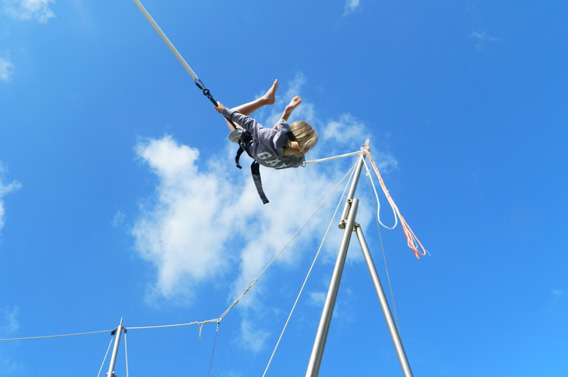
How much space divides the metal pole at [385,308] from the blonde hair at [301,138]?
1.22m

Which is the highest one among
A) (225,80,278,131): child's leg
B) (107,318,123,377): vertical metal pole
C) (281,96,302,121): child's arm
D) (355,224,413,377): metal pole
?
(107,318,123,377): vertical metal pole

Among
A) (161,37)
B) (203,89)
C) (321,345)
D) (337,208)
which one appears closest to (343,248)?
(337,208)

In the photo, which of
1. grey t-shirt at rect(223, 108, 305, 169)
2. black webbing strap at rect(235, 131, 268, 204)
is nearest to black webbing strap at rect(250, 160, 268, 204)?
black webbing strap at rect(235, 131, 268, 204)

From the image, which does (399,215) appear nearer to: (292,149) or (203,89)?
(292,149)

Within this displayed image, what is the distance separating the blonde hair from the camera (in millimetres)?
4430

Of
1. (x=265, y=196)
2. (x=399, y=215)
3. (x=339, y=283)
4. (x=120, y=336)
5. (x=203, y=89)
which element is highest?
(x=120, y=336)

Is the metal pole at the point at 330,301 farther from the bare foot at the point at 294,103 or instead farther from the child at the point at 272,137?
the bare foot at the point at 294,103

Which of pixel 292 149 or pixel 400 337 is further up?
pixel 292 149

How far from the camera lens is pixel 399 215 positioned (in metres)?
5.48

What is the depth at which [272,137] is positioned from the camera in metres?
4.42

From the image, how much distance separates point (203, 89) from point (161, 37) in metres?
0.64

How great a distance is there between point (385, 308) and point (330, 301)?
0.70m

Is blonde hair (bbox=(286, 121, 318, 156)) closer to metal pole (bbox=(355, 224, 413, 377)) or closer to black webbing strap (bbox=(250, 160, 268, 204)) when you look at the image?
black webbing strap (bbox=(250, 160, 268, 204))

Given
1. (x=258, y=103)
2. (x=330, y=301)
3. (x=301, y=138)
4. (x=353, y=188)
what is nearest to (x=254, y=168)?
(x=258, y=103)
